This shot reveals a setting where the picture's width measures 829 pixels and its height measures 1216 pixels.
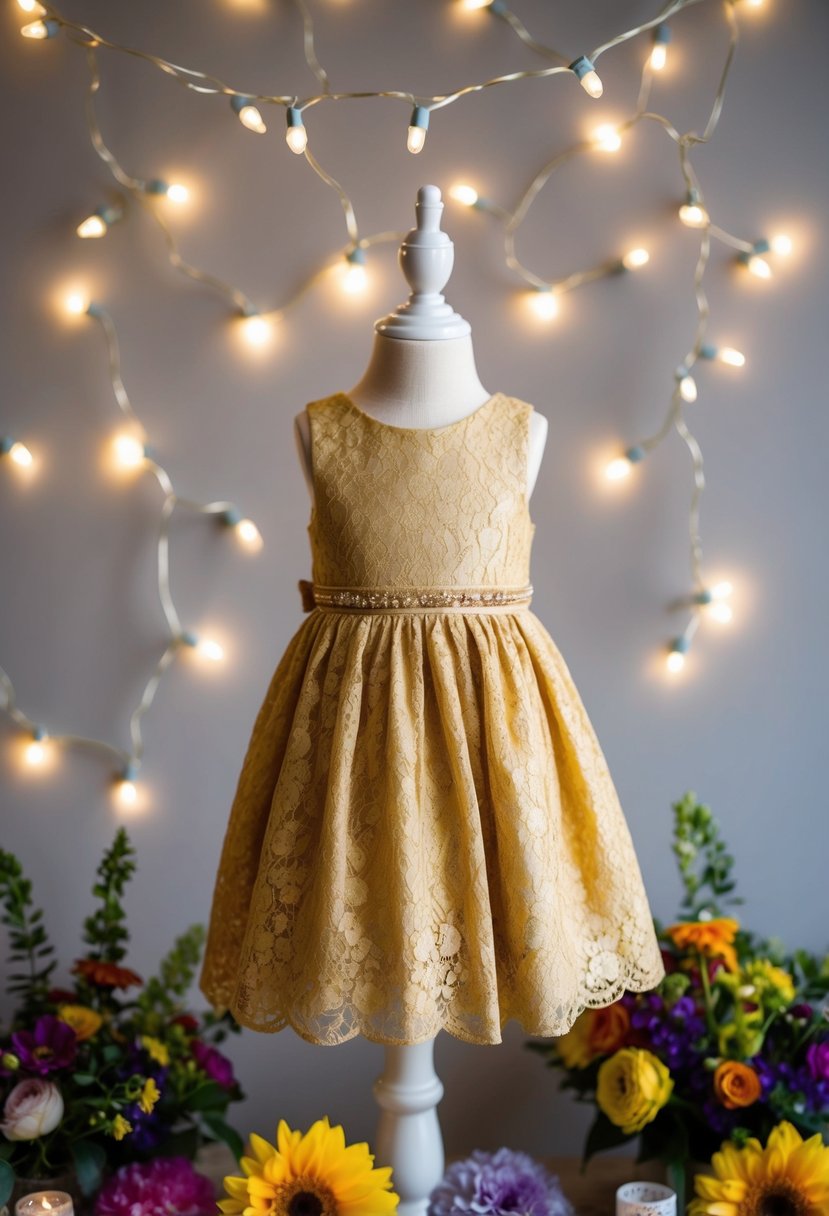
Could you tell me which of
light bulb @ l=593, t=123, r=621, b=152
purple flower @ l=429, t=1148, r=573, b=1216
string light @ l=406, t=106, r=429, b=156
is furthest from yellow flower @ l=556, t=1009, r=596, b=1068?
light bulb @ l=593, t=123, r=621, b=152

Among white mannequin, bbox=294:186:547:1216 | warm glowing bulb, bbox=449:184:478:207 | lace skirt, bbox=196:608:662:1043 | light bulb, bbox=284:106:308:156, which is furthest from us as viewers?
warm glowing bulb, bbox=449:184:478:207

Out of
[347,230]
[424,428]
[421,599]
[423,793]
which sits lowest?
[423,793]

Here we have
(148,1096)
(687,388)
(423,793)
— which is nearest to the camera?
(423,793)

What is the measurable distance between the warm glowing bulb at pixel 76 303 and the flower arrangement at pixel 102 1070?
2.42 feet

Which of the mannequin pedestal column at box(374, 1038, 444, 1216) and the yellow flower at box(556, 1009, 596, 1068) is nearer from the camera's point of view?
the mannequin pedestal column at box(374, 1038, 444, 1216)

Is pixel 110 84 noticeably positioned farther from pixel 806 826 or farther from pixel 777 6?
pixel 806 826

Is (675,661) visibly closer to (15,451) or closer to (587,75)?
(587,75)

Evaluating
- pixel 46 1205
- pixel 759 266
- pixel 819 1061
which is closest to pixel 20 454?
pixel 46 1205

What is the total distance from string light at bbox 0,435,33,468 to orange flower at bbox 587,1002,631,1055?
43.0 inches

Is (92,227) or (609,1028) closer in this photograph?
(609,1028)

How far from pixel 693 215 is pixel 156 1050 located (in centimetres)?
130

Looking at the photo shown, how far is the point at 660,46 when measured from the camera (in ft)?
5.22

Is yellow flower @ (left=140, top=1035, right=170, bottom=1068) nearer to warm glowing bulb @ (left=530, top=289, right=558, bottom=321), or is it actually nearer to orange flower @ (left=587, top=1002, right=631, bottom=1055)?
orange flower @ (left=587, top=1002, right=631, bottom=1055)

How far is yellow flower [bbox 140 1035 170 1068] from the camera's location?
142 centimetres
